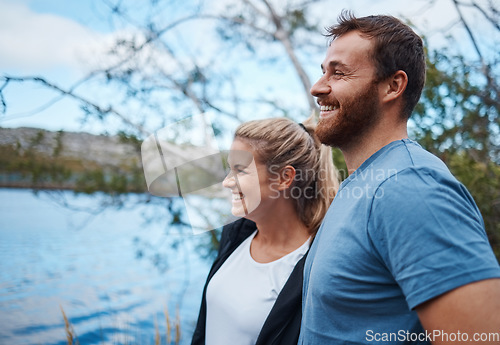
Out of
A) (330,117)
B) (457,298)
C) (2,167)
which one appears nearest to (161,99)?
(2,167)

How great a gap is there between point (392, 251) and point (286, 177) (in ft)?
3.20

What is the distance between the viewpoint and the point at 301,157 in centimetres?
173

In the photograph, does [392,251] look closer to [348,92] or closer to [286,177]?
[348,92]

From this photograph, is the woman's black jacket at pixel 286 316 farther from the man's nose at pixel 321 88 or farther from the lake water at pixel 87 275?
the lake water at pixel 87 275

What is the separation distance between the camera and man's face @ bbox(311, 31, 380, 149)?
102 cm

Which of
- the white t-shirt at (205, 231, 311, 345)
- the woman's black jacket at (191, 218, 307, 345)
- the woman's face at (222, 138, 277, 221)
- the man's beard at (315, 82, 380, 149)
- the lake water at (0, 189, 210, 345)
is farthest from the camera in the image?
the lake water at (0, 189, 210, 345)

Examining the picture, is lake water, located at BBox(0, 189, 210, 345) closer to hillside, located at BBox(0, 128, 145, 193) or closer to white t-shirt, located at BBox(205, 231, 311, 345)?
hillside, located at BBox(0, 128, 145, 193)

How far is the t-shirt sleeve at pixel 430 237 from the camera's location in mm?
656

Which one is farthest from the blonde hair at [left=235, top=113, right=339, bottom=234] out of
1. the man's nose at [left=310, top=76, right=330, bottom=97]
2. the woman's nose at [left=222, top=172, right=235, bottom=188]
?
the man's nose at [left=310, top=76, right=330, bottom=97]

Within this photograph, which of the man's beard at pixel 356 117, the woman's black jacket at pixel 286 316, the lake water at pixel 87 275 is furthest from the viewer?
the lake water at pixel 87 275

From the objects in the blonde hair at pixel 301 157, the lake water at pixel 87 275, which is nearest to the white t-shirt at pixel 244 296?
the blonde hair at pixel 301 157

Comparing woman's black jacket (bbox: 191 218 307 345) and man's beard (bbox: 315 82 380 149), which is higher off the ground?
man's beard (bbox: 315 82 380 149)

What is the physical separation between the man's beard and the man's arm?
0.50 m

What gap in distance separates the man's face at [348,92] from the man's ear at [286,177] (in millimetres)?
563
